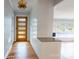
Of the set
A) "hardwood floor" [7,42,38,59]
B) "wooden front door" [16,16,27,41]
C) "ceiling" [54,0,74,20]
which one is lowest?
"hardwood floor" [7,42,38,59]

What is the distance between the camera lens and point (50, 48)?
402cm

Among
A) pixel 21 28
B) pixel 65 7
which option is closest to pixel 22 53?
pixel 65 7

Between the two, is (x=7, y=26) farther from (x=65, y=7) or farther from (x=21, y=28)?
(x=21, y=28)

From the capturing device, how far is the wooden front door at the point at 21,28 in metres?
11.9

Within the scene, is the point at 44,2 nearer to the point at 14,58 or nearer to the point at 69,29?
the point at 14,58

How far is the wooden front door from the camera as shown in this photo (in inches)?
467

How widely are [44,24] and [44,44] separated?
1446mm

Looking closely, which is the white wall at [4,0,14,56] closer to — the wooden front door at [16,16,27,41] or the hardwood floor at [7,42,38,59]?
the hardwood floor at [7,42,38,59]

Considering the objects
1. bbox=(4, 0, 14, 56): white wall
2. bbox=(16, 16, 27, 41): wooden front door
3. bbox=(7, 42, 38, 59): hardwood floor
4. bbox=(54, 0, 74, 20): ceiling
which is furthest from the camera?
bbox=(16, 16, 27, 41): wooden front door

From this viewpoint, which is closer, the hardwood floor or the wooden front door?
the hardwood floor

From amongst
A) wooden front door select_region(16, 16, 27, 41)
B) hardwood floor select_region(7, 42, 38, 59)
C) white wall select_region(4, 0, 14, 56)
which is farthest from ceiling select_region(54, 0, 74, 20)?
wooden front door select_region(16, 16, 27, 41)

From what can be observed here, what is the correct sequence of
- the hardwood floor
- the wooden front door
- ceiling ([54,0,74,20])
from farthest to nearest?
the wooden front door, ceiling ([54,0,74,20]), the hardwood floor
